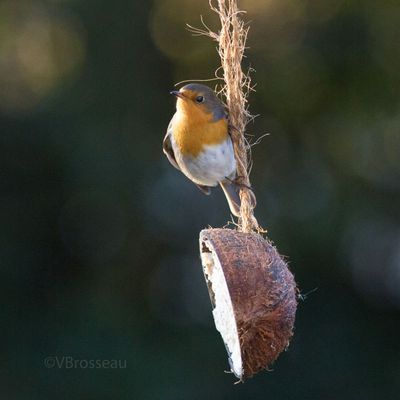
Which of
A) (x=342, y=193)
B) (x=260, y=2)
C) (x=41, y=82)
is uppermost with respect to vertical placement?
(x=260, y=2)

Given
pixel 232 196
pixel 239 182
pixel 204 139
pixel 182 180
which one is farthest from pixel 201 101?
pixel 182 180

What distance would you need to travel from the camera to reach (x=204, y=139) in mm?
3064

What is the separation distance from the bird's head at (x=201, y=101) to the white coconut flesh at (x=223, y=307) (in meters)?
0.48

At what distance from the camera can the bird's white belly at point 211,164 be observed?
9.91 feet

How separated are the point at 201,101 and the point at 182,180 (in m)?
2.22

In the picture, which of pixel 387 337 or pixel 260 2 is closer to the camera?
pixel 260 2

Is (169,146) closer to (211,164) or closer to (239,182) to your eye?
(211,164)

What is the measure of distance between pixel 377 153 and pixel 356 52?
0.56m

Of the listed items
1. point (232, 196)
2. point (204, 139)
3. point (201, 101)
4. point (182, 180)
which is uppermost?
point (201, 101)

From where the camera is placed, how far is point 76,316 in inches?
212

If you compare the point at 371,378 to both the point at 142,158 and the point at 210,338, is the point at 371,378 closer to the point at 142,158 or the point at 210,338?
the point at 210,338

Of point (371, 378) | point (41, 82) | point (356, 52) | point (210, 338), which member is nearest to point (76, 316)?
point (210, 338)

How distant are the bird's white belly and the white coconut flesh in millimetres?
404

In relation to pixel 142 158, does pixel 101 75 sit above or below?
above
